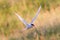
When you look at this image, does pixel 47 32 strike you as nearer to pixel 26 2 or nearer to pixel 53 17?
pixel 53 17

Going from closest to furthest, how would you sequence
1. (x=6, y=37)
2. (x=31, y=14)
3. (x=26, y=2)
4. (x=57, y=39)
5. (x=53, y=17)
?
(x=57, y=39) → (x=6, y=37) → (x=53, y=17) → (x=31, y=14) → (x=26, y=2)

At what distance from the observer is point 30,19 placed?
821 centimetres

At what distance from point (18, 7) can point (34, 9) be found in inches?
19.7

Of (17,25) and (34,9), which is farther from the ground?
(34,9)

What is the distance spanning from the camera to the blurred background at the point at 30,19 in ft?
22.6

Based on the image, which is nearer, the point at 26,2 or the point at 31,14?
the point at 31,14

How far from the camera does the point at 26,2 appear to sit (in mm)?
9172

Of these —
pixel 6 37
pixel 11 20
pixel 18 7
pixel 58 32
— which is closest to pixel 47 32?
pixel 58 32

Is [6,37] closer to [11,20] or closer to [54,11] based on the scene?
[11,20]

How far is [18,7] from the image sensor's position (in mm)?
9000

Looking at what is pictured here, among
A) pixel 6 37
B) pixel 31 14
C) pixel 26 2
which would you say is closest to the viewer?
pixel 6 37

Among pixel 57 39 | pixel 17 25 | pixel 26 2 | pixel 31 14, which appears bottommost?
pixel 57 39

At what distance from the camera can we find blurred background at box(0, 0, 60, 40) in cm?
690

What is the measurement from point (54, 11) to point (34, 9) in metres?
0.62
